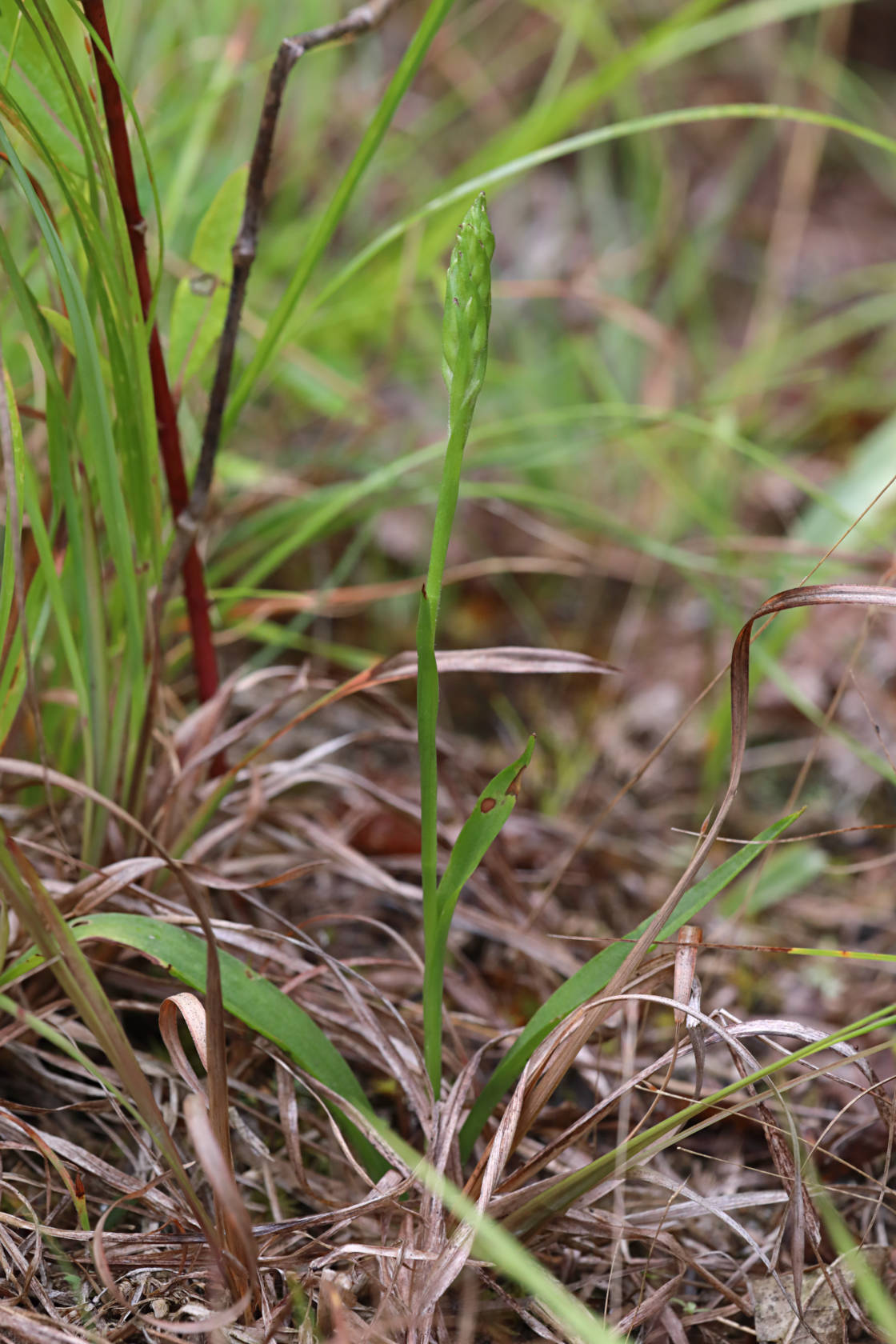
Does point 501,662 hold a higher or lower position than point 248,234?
lower

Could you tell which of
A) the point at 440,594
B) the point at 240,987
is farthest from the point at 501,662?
the point at 240,987

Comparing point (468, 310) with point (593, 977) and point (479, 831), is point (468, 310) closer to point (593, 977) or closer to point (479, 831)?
point (479, 831)

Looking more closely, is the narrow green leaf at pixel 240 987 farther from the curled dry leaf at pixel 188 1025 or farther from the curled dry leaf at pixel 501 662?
the curled dry leaf at pixel 501 662

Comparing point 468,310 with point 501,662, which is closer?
point 468,310

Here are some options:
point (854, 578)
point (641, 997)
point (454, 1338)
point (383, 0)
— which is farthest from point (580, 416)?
point (454, 1338)

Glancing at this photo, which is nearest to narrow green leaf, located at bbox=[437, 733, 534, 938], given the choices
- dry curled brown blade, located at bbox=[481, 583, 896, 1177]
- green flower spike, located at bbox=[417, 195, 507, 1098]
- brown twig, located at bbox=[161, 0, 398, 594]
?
green flower spike, located at bbox=[417, 195, 507, 1098]

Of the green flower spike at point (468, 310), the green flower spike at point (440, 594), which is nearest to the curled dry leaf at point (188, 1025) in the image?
the green flower spike at point (440, 594)
